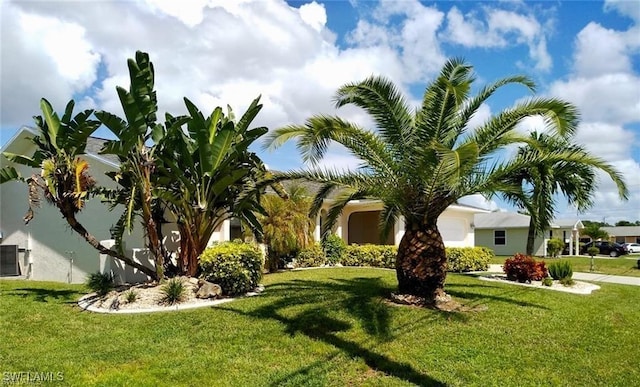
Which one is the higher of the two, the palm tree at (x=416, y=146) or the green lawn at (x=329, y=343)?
the palm tree at (x=416, y=146)

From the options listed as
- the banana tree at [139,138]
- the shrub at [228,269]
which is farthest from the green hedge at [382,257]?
the banana tree at [139,138]

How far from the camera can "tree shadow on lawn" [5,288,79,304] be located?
11740mm

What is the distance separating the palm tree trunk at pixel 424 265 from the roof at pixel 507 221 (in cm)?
3217

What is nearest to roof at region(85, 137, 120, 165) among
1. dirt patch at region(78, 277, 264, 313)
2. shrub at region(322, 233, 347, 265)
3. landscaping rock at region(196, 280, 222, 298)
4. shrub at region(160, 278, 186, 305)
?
dirt patch at region(78, 277, 264, 313)

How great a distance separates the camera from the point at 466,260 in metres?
19.5

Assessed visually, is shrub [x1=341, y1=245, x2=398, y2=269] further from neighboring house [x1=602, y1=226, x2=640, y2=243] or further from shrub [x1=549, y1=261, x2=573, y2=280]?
neighboring house [x1=602, y1=226, x2=640, y2=243]

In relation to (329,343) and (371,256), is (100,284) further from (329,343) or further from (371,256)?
(371,256)

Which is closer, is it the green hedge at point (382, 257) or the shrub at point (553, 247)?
the green hedge at point (382, 257)

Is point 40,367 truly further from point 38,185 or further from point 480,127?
point 480,127

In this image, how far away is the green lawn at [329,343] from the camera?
21.0ft

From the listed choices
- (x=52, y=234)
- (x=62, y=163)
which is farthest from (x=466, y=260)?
(x=52, y=234)

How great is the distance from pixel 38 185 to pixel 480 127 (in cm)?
1036

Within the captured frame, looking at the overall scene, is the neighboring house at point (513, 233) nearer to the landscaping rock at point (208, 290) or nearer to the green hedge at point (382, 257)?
the green hedge at point (382, 257)

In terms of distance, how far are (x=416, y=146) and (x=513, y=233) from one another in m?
34.2
